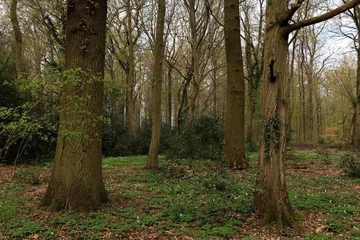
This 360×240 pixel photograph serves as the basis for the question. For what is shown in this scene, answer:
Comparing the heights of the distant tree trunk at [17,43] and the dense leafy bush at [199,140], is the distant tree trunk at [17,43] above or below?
above

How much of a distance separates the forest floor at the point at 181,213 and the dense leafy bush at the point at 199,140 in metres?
4.40

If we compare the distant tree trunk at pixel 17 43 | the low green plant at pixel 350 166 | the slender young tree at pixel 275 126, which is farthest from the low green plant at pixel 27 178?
the low green plant at pixel 350 166

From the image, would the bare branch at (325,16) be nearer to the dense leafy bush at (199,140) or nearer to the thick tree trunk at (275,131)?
the thick tree trunk at (275,131)

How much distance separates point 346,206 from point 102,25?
637cm

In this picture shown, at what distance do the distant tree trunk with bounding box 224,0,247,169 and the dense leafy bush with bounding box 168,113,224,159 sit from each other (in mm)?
2180

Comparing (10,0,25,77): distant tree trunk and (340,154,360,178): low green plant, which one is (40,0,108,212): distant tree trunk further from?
(10,0,25,77): distant tree trunk

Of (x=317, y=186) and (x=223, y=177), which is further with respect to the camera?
(x=317, y=186)

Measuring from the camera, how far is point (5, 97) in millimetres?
12180

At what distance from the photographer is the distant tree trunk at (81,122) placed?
552cm

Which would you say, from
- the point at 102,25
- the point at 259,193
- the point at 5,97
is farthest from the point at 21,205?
the point at 5,97

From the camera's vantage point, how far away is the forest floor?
15.0 ft

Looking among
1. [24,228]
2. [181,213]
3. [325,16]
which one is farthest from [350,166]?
[24,228]

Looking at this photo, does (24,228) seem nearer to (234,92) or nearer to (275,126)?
(275,126)

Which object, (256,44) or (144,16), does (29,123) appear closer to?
(144,16)
